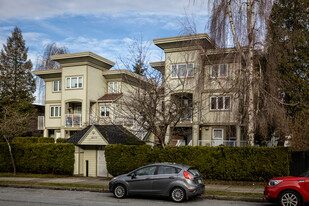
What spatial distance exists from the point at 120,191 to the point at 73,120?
23281mm

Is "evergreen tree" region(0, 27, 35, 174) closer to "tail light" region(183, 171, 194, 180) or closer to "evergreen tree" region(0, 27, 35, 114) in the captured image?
"evergreen tree" region(0, 27, 35, 114)

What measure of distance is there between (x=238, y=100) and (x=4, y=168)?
1789cm

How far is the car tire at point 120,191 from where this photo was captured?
47.3 ft

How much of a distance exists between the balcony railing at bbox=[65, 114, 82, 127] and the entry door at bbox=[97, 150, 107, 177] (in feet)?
44.8

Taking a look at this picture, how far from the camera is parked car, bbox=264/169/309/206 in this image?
37.4ft

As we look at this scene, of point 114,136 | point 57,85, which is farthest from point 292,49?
point 57,85

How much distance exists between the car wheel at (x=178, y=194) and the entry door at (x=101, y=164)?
1045 cm

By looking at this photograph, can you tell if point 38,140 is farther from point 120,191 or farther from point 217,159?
point 120,191

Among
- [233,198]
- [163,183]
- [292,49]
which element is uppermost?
[292,49]

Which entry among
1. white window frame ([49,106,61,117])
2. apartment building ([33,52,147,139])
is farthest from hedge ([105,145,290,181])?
white window frame ([49,106,61,117])

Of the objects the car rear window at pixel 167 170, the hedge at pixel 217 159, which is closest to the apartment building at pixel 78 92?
the hedge at pixel 217 159

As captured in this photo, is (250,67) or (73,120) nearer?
(250,67)

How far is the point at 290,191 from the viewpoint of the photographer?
1158cm

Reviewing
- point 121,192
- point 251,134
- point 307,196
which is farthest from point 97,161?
point 307,196
